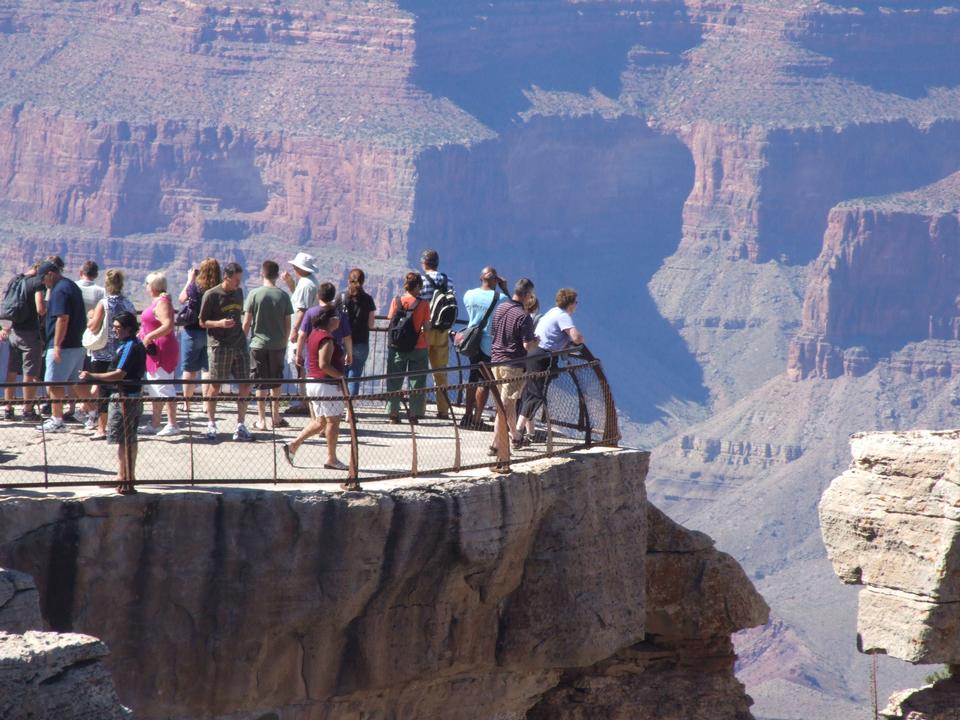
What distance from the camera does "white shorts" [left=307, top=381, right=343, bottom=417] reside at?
1709 cm

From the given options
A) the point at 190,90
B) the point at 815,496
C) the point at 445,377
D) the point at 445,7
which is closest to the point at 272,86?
the point at 190,90

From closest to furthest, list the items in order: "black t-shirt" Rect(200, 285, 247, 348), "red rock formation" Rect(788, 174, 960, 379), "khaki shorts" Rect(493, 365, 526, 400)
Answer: "black t-shirt" Rect(200, 285, 247, 348) → "khaki shorts" Rect(493, 365, 526, 400) → "red rock formation" Rect(788, 174, 960, 379)

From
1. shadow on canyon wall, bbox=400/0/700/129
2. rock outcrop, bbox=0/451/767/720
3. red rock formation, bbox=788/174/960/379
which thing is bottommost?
rock outcrop, bbox=0/451/767/720

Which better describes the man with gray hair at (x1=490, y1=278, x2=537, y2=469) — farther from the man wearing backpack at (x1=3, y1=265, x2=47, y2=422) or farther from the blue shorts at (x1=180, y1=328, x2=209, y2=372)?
the man wearing backpack at (x1=3, y1=265, x2=47, y2=422)

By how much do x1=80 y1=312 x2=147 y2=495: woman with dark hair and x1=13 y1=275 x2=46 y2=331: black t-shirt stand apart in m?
2.64

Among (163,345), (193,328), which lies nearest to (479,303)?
(193,328)

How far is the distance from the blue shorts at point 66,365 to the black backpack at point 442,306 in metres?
3.69

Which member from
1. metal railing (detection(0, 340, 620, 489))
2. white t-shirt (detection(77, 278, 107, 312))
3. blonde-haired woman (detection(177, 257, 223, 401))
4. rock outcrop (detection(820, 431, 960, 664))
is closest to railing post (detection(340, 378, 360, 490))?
metal railing (detection(0, 340, 620, 489))

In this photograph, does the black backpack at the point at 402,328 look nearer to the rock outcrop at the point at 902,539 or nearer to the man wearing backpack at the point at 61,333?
the man wearing backpack at the point at 61,333

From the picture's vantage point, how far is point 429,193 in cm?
15150

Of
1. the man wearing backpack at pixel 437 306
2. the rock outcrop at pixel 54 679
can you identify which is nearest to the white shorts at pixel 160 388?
the man wearing backpack at pixel 437 306

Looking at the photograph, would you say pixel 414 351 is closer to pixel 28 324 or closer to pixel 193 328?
pixel 193 328

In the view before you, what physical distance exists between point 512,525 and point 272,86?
137 meters

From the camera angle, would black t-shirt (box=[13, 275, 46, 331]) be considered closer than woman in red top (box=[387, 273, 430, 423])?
Yes
